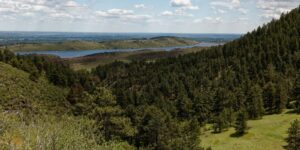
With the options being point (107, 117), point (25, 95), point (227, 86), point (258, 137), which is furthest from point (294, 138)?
point (227, 86)

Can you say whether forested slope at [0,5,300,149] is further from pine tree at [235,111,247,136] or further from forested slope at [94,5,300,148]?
pine tree at [235,111,247,136]

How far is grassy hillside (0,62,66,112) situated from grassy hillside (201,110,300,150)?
135 feet

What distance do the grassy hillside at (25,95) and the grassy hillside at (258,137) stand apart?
41006mm

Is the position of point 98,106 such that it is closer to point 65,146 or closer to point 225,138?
point 65,146

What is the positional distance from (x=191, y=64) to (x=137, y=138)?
125863mm

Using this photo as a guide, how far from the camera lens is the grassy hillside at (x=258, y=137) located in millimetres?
63381

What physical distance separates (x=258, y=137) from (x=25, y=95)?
206 feet

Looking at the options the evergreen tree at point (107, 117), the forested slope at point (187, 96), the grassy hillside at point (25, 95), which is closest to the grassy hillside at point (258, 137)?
the forested slope at point (187, 96)

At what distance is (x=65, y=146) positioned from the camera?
1061 inches

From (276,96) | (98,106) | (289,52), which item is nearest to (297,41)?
(289,52)

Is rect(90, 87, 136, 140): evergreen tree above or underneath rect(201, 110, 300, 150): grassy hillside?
above

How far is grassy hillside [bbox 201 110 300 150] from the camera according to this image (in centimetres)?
6338

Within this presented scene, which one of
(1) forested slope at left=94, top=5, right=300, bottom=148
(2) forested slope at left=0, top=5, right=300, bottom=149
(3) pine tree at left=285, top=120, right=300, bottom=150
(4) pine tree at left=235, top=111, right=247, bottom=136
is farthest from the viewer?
(1) forested slope at left=94, top=5, right=300, bottom=148

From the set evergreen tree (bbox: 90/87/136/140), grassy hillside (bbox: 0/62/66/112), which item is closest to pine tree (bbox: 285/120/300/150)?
evergreen tree (bbox: 90/87/136/140)
